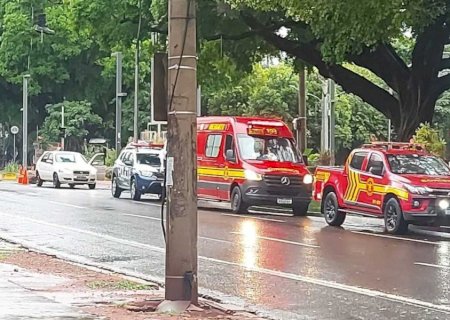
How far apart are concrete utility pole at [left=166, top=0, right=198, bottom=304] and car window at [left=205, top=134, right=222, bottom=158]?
1663 cm

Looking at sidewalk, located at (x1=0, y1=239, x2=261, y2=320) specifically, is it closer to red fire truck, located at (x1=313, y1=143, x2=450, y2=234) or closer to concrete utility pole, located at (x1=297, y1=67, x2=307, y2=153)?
red fire truck, located at (x1=313, y1=143, x2=450, y2=234)

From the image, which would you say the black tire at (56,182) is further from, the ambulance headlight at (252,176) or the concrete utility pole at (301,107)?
the ambulance headlight at (252,176)

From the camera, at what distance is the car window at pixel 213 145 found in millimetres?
26703

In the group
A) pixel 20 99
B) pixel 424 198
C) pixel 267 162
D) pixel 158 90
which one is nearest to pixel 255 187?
pixel 267 162

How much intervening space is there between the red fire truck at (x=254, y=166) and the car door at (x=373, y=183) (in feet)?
14.0

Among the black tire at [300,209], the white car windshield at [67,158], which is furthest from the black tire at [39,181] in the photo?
the black tire at [300,209]

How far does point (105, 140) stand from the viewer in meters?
66.5

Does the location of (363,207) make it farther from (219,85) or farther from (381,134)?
(381,134)

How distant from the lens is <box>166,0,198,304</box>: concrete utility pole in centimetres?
988

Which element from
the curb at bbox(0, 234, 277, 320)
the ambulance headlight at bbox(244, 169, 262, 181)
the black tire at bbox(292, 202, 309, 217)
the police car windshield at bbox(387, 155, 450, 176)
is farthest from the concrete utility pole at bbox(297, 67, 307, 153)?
the curb at bbox(0, 234, 277, 320)

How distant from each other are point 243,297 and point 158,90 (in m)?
3.01

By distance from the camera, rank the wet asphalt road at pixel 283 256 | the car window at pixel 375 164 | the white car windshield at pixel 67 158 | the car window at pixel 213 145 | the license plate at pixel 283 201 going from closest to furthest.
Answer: the wet asphalt road at pixel 283 256
the car window at pixel 375 164
the license plate at pixel 283 201
the car window at pixel 213 145
the white car windshield at pixel 67 158

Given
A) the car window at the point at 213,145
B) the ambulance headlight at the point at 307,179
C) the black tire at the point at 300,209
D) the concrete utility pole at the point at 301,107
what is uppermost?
the concrete utility pole at the point at 301,107

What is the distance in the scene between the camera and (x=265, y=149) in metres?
25.9
